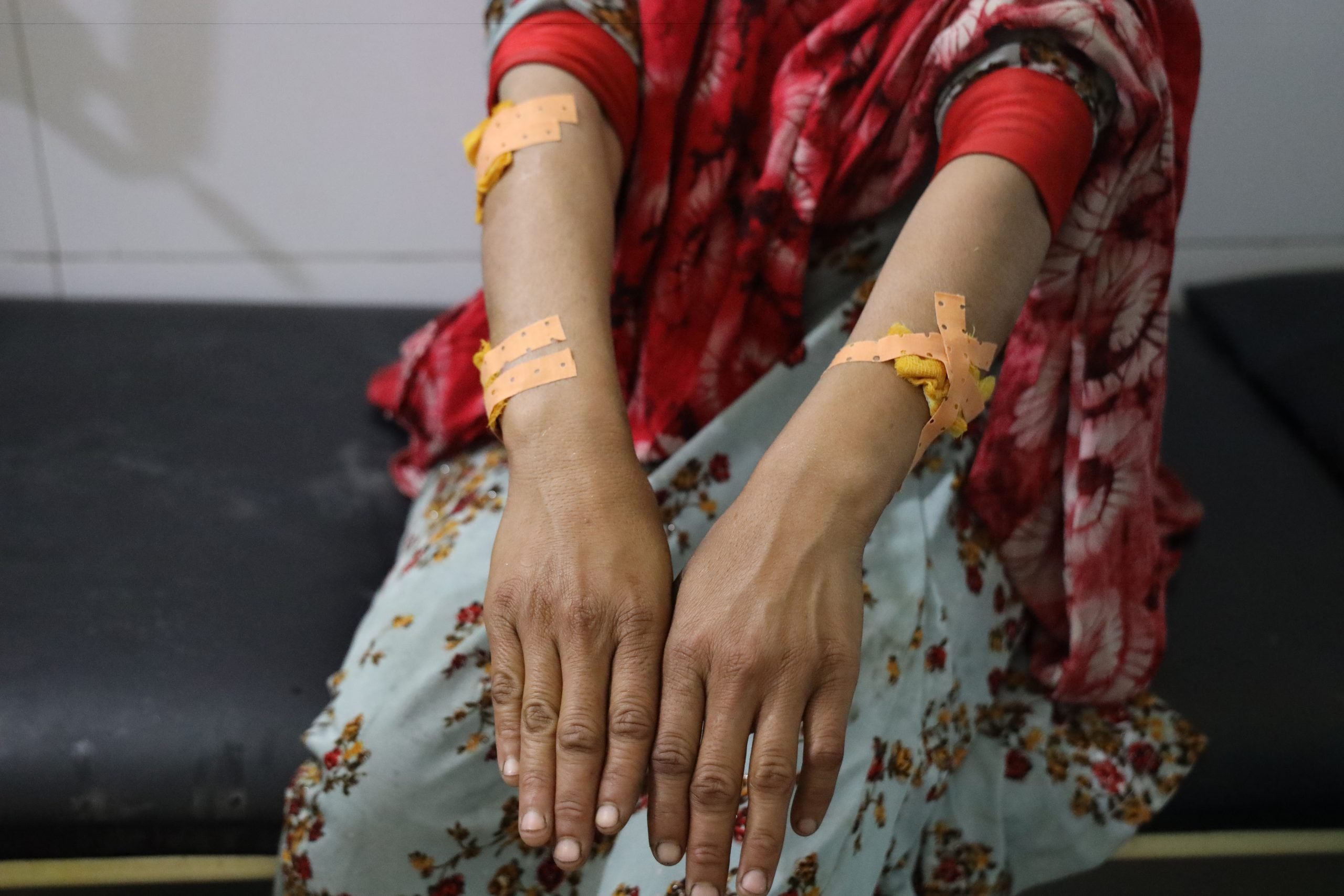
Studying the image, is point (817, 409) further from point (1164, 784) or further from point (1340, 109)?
point (1340, 109)

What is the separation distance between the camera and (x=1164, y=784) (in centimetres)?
83

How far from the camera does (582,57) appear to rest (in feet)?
2.45

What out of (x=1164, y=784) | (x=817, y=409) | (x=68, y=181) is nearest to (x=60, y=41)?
(x=68, y=181)

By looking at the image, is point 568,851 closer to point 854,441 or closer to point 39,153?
point 854,441

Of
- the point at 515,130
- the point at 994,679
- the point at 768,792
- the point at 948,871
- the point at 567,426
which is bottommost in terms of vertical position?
the point at 948,871

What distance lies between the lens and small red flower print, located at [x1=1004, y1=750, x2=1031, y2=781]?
2.65ft

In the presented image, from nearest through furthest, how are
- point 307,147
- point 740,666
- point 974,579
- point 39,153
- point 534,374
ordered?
point 740,666 < point 534,374 < point 974,579 < point 39,153 < point 307,147

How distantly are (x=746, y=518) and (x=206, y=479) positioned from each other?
2.14ft

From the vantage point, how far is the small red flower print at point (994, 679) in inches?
31.8

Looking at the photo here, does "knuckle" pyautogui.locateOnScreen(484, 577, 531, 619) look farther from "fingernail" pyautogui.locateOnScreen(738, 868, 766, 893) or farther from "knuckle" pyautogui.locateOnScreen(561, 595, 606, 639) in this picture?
"fingernail" pyautogui.locateOnScreen(738, 868, 766, 893)

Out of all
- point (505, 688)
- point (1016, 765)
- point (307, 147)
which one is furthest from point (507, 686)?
point (307, 147)

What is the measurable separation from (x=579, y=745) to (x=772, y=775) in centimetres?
10

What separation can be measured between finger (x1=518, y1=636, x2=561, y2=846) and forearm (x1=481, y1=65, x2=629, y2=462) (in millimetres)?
134

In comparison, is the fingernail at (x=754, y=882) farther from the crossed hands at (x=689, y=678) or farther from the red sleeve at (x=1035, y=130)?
the red sleeve at (x=1035, y=130)
